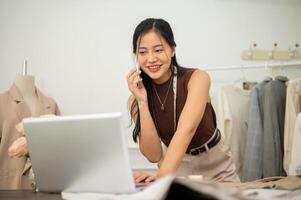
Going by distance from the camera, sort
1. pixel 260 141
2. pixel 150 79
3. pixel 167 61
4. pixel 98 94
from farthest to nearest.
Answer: pixel 98 94 < pixel 260 141 < pixel 150 79 < pixel 167 61

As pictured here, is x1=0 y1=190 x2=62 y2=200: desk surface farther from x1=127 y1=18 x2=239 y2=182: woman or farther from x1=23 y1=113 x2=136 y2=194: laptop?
x1=127 y1=18 x2=239 y2=182: woman

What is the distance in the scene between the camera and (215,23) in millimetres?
2346

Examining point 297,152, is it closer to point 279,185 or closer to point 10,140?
point 279,185

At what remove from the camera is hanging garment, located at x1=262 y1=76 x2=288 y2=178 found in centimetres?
182

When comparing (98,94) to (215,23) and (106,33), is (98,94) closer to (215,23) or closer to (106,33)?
(106,33)

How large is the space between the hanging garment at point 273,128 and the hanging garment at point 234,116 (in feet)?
0.55

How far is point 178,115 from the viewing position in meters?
1.25

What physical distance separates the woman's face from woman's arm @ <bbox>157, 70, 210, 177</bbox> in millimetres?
125

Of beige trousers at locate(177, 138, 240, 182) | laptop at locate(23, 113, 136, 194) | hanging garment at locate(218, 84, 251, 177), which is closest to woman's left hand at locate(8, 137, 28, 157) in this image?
laptop at locate(23, 113, 136, 194)

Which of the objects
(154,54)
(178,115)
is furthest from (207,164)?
(154,54)

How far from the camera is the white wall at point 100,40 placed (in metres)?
2.29

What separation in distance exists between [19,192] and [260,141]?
1.36 metres

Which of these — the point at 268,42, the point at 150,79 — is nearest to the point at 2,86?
the point at 150,79

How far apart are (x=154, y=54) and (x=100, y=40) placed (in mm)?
1149
